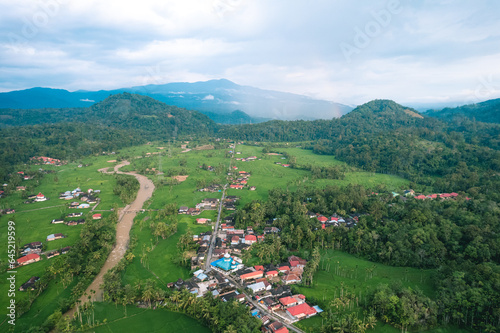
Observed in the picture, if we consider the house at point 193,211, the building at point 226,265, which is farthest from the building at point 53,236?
the building at point 226,265

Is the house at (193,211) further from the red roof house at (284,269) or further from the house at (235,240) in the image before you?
the red roof house at (284,269)

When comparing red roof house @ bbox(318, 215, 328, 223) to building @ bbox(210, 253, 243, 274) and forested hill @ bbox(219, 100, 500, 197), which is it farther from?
forested hill @ bbox(219, 100, 500, 197)

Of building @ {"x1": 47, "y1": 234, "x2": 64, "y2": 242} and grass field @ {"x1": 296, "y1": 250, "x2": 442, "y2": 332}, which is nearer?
grass field @ {"x1": 296, "y1": 250, "x2": 442, "y2": 332}

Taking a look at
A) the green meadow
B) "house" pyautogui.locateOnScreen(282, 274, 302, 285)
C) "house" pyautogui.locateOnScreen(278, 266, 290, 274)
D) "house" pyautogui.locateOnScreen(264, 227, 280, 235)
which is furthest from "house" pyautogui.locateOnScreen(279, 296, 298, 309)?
"house" pyautogui.locateOnScreen(264, 227, 280, 235)

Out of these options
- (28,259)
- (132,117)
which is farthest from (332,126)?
(28,259)

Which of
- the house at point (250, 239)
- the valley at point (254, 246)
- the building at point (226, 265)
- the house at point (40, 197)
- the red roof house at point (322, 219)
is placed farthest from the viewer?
the house at point (40, 197)
